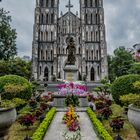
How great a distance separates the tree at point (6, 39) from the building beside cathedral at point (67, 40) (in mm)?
10371

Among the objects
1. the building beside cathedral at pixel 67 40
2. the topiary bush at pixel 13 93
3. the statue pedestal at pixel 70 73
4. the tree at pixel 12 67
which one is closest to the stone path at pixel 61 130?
the topiary bush at pixel 13 93

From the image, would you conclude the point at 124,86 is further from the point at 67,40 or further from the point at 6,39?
the point at 67,40

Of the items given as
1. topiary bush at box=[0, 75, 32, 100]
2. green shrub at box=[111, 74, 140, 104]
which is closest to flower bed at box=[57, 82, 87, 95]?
green shrub at box=[111, 74, 140, 104]

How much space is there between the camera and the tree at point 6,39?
31.8 m

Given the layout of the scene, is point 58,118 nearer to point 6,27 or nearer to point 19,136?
point 19,136

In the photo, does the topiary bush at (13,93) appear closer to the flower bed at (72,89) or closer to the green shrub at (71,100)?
the flower bed at (72,89)

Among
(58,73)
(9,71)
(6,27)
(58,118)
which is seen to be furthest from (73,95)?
(58,73)

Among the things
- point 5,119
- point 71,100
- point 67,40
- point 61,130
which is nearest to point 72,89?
point 71,100

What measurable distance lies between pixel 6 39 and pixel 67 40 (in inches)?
603

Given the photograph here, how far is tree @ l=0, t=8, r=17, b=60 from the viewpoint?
31.8 meters

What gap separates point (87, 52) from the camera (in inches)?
1764

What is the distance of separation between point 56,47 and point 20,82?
33007 mm

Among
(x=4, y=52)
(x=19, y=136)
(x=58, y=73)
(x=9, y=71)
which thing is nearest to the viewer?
(x=19, y=136)

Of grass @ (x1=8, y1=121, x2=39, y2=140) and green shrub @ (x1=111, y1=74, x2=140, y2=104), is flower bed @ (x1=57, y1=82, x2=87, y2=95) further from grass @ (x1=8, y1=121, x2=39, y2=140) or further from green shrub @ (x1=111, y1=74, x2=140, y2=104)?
grass @ (x1=8, y1=121, x2=39, y2=140)
